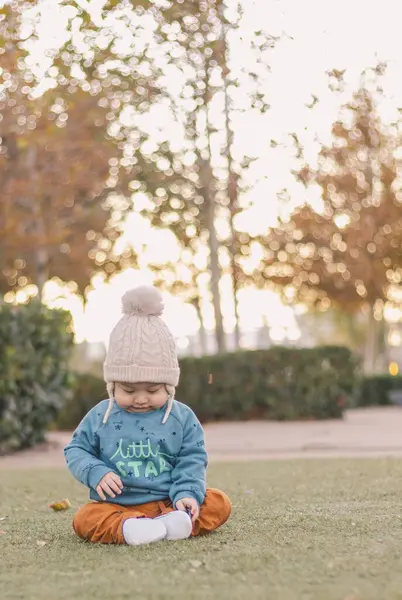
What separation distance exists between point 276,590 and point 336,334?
7121 centimetres

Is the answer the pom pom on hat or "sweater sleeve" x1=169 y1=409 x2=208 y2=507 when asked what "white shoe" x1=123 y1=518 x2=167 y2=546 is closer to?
"sweater sleeve" x1=169 y1=409 x2=208 y2=507

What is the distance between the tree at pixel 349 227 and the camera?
28.7 meters

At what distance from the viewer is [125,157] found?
709 inches

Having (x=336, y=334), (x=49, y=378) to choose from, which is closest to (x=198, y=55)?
(x=49, y=378)

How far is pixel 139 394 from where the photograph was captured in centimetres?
479

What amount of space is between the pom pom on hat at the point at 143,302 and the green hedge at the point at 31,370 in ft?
19.5

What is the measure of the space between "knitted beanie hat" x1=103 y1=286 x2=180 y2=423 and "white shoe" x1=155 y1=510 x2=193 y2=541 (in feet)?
1.54

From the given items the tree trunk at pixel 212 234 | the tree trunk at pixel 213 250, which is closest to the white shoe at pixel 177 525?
the tree trunk at pixel 212 234

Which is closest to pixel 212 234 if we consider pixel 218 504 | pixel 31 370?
pixel 31 370

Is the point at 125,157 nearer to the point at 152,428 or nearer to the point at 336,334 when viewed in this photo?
the point at 152,428

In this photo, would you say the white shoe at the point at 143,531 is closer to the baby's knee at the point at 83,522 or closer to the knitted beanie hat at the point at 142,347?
the baby's knee at the point at 83,522

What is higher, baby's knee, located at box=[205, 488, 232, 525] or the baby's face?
the baby's face

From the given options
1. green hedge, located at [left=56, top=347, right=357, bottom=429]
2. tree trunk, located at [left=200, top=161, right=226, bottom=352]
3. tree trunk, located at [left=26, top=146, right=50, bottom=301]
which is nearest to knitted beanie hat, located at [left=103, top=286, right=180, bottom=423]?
green hedge, located at [left=56, top=347, right=357, bottom=429]

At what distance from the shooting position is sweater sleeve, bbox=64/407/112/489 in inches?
185
